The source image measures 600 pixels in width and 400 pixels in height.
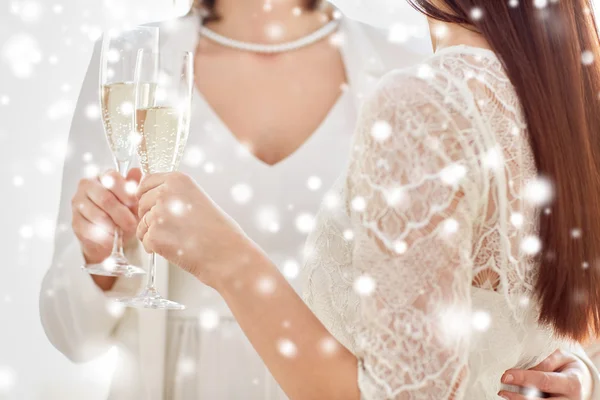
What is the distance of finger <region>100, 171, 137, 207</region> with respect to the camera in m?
1.12

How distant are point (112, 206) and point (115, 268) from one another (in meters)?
0.10

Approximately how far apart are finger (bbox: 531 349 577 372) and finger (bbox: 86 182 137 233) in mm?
670

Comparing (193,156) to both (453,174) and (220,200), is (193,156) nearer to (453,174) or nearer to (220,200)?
(220,200)

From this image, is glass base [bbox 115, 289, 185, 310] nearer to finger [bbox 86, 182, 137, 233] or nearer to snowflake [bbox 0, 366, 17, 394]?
finger [bbox 86, 182, 137, 233]

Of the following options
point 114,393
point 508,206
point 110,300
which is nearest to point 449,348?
point 508,206

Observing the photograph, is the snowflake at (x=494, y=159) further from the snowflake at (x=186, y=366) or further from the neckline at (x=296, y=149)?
the snowflake at (x=186, y=366)

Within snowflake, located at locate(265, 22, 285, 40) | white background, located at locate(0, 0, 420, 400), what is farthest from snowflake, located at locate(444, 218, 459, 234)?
white background, located at locate(0, 0, 420, 400)

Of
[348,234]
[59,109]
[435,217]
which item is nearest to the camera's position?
[435,217]

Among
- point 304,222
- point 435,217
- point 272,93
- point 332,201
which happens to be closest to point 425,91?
point 435,217

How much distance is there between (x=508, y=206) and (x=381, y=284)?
165 mm

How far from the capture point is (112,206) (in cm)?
114

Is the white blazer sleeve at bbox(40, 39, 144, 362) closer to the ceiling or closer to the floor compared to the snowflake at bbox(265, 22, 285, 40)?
closer to the floor

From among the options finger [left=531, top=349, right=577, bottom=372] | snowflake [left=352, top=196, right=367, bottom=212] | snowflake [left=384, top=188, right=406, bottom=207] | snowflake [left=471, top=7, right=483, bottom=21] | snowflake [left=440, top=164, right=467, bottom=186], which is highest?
snowflake [left=471, top=7, right=483, bottom=21]

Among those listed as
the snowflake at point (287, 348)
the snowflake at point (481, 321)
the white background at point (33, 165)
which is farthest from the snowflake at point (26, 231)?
the snowflake at point (481, 321)
